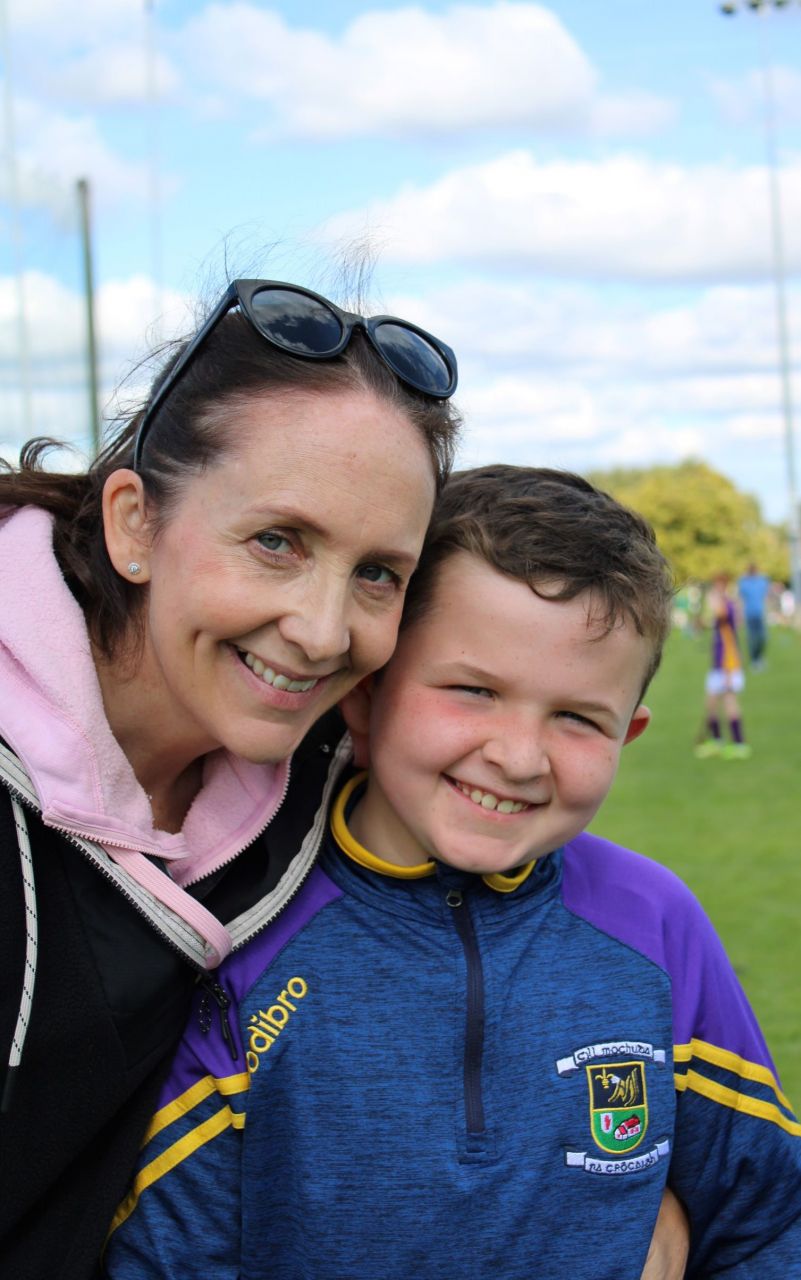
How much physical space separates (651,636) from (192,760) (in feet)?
2.64

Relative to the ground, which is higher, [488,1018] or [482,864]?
[482,864]

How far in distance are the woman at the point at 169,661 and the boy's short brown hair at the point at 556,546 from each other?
0.12 meters

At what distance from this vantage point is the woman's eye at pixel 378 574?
6.57ft

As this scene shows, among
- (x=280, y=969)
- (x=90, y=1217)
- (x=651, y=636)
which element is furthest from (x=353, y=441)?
(x=90, y=1217)

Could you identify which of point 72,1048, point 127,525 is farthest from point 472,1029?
point 127,525

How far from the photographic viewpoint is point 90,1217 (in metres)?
1.93

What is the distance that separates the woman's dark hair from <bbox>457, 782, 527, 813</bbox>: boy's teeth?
51 centimetres

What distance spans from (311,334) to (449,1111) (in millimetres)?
1175

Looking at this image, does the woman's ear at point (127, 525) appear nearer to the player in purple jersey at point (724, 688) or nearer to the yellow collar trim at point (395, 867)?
the yellow collar trim at point (395, 867)

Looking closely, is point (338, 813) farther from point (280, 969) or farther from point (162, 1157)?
point (162, 1157)

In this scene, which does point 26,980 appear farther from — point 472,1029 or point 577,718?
point 577,718

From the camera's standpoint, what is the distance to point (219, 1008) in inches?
80.0

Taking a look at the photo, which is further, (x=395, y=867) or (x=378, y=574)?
(x=395, y=867)

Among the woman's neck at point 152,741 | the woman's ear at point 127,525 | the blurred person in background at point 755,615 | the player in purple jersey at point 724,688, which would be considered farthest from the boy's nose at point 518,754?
the blurred person in background at point 755,615
